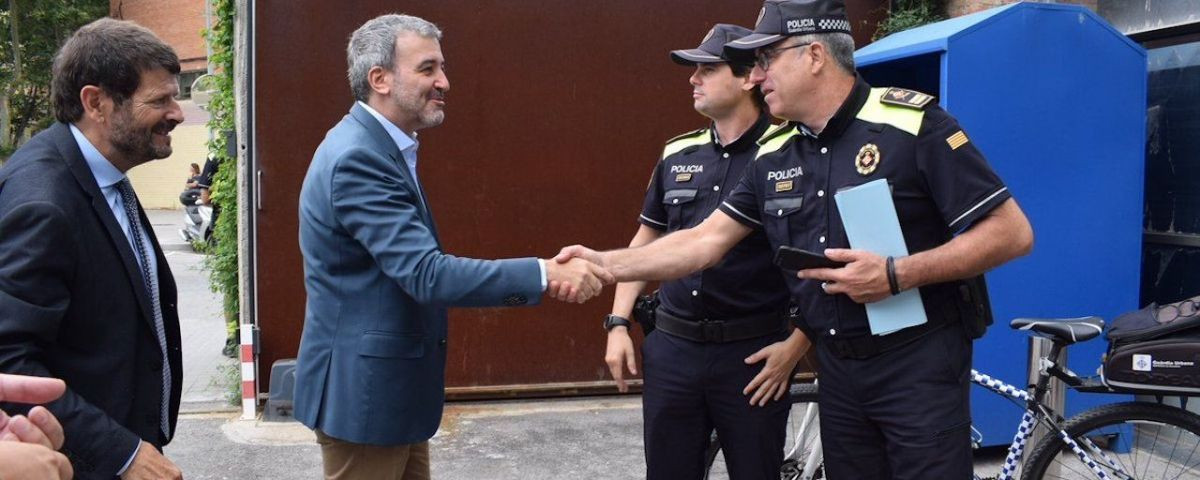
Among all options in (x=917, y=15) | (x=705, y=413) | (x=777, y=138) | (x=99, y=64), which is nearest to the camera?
(x=99, y=64)

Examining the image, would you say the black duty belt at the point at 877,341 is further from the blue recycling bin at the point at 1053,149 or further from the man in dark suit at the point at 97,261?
the blue recycling bin at the point at 1053,149

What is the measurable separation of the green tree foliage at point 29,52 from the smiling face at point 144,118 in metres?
29.1

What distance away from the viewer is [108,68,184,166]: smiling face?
2445mm

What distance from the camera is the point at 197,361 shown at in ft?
25.6

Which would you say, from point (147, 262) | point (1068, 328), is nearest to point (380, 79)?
point (147, 262)

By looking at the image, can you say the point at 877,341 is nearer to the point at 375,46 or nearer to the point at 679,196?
the point at 679,196

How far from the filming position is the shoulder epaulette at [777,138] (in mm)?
3098

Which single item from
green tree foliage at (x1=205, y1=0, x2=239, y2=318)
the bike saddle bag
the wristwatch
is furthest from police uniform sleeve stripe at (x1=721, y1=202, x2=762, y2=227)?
green tree foliage at (x1=205, y1=0, x2=239, y2=318)

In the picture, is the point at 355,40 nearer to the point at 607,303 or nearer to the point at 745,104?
the point at 745,104

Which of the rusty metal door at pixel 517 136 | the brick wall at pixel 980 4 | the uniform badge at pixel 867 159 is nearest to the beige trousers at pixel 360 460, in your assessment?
the uniform badge at pixel 867 159

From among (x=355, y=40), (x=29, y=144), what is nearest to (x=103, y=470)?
(x=29, y=144)

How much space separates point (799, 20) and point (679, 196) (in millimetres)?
889

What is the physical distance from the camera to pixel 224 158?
6309 mm

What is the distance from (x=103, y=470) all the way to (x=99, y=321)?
33 centimetres
